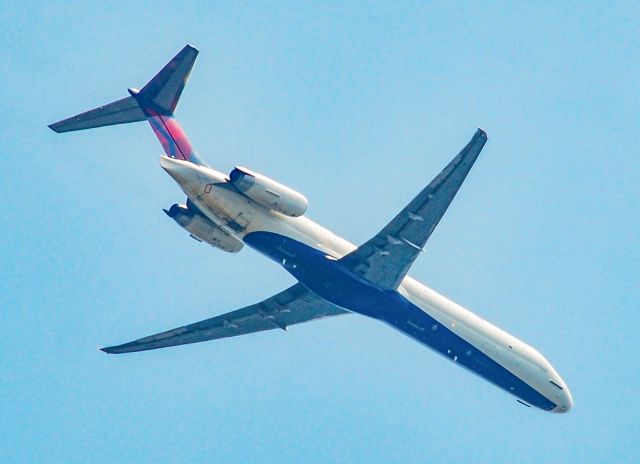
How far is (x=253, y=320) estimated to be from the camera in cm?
5362

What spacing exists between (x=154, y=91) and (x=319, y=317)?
13994mm

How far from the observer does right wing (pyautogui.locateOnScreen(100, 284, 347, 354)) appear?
5156 cm

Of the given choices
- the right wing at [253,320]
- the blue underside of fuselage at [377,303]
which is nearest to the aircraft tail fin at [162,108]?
the blue underside of fuselage at [377,303]

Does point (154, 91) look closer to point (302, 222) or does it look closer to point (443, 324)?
point (302, 222)

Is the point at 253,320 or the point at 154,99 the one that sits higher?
the point at 154,99

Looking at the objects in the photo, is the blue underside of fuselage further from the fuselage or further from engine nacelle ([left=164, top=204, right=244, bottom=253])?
engine nacelle ([left=164, top=204, right=244, bottom=253])

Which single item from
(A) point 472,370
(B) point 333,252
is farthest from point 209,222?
(A) point 472,370

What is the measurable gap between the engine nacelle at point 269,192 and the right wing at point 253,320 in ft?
Result: 26.3

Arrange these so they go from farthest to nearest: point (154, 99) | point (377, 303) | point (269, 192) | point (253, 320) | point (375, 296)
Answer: point (253, 320) → point (377, 303) → point (375, 296) → point (154, 99) → point (269, 192)

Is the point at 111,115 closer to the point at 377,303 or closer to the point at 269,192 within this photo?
the point at 269,192

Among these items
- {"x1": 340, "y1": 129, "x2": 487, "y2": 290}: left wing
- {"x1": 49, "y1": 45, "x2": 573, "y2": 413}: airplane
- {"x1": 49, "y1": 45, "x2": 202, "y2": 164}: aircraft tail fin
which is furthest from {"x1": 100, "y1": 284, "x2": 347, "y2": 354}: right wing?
{"x1": 49, "y1": 45, "x2": 202, "y2": 164}: aircraft tail fin

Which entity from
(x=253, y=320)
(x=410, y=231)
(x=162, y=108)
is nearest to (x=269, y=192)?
(x=410, y=231)

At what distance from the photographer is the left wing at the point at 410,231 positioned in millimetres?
39812

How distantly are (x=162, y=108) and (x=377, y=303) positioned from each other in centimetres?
1272
